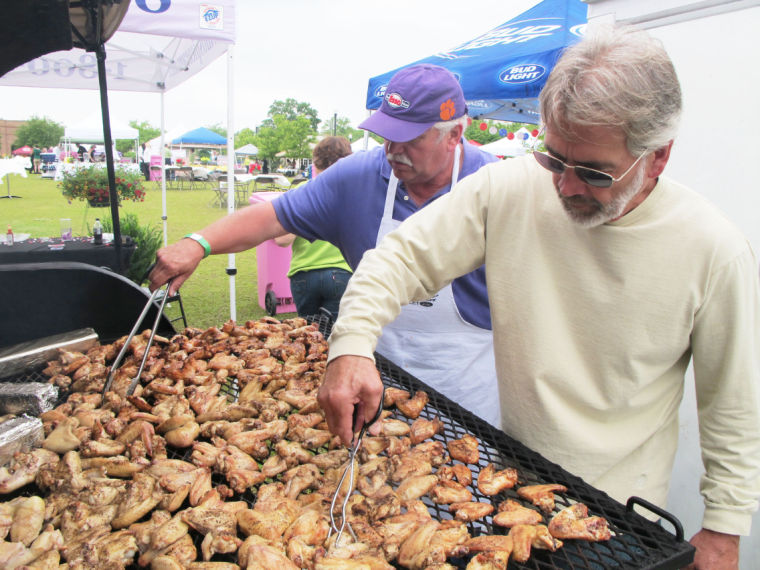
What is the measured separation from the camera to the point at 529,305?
1716mm

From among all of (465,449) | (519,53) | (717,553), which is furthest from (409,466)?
(519,53)

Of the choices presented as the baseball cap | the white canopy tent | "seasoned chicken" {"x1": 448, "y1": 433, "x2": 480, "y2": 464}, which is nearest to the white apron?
the baseball cap

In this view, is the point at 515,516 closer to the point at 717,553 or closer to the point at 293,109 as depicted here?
the point at 717,553

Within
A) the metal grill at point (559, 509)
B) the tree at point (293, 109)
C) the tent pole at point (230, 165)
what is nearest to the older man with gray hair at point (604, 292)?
the metal grill at point (559, 509)

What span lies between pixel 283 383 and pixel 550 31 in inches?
235

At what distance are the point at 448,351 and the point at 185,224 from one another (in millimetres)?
13973

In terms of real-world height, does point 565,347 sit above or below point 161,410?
above

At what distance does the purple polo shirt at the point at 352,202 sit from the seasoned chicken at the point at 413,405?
2.49 ft

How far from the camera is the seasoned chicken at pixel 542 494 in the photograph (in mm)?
1366

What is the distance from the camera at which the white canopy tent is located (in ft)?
17.7

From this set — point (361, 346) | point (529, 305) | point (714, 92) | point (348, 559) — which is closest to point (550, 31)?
point (714, 92)

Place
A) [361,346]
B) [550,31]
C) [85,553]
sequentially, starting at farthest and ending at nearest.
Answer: [550,31], [361,346], [85,553]

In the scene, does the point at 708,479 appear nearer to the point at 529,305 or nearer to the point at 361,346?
the point at 529,305

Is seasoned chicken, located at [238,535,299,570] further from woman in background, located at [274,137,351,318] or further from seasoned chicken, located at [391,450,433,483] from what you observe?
woman in background, located at [274,137,351,318]
